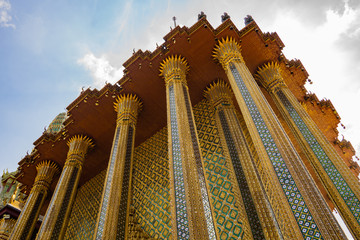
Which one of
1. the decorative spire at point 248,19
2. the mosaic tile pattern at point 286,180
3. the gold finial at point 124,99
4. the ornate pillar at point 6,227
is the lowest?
the mosaic tile pattern at point 286,180

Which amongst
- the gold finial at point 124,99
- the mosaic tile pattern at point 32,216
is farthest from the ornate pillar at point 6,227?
the gold finial at point 124,99

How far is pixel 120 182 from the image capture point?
6.31 metres

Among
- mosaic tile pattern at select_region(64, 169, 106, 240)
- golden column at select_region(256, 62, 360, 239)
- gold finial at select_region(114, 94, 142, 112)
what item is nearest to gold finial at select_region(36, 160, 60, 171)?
mosaic tile pattern at select_region(64, 169, 106, 240)

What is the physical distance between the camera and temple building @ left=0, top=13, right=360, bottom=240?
171 inches

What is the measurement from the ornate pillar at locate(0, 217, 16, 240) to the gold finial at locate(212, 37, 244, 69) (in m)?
11.4

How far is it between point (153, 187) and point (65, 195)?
2618 millimetres

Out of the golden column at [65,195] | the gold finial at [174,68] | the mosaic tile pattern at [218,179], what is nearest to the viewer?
the mosaic tile pattern at [218,179]

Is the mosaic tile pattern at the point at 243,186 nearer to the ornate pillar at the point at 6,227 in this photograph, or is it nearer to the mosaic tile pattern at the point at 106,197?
the mosaic tile pattern at the point at 106,197

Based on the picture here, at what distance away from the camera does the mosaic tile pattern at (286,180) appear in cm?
358

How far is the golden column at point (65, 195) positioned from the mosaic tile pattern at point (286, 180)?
18.9 feet

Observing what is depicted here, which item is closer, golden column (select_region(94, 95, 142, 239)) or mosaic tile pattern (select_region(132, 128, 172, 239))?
golden column (select_region(94, 95, 142, 239))

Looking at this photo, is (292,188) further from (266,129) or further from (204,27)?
(204,27)

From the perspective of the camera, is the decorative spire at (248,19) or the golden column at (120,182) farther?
the decorative spire at (248,19)

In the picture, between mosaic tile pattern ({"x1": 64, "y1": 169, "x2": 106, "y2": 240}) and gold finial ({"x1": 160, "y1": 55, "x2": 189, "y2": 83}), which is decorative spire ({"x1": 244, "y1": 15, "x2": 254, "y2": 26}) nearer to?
gold finial ({"x1": 160, "y1": 55, "x2": 189, "y2": 83})
